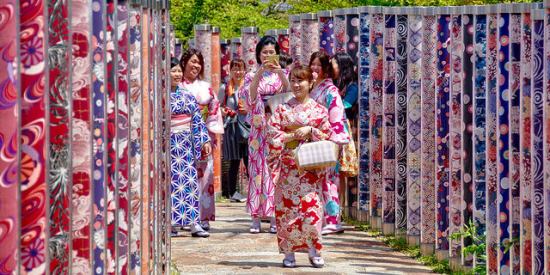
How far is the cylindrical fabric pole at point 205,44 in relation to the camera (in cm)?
2058

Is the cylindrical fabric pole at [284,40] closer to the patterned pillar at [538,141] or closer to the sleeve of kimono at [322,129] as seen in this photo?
the sleeve of kimono at [322,129]

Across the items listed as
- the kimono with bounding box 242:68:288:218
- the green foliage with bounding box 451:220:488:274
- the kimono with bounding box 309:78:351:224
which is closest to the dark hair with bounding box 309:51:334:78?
the kimono with bounding box 309:78:351:224

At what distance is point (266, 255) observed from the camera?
496 inches

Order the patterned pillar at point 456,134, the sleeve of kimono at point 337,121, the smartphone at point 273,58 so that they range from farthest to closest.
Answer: the smartphone at point 273,58, the sleeve of kimono at point 337,121, the patterned pillar at point 456,134

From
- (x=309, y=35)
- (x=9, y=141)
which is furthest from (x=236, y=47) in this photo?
(x=9, y=141)

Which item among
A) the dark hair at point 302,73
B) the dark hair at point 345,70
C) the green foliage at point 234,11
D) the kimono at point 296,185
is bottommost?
the kimono at point 296,185

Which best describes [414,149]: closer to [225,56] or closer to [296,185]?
[296,185]

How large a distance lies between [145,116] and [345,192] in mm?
7879

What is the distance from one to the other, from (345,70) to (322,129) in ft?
10.1

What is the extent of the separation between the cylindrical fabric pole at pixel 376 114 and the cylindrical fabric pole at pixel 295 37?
3.43m

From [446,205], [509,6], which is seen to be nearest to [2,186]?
[509,6]

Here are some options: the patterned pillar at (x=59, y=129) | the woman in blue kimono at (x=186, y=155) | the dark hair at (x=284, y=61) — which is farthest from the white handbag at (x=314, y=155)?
the patterned pillar at (x=59, y=129)

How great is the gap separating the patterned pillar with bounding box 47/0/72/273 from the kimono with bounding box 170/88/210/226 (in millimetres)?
8695

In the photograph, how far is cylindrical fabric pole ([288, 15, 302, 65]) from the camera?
709 inches
